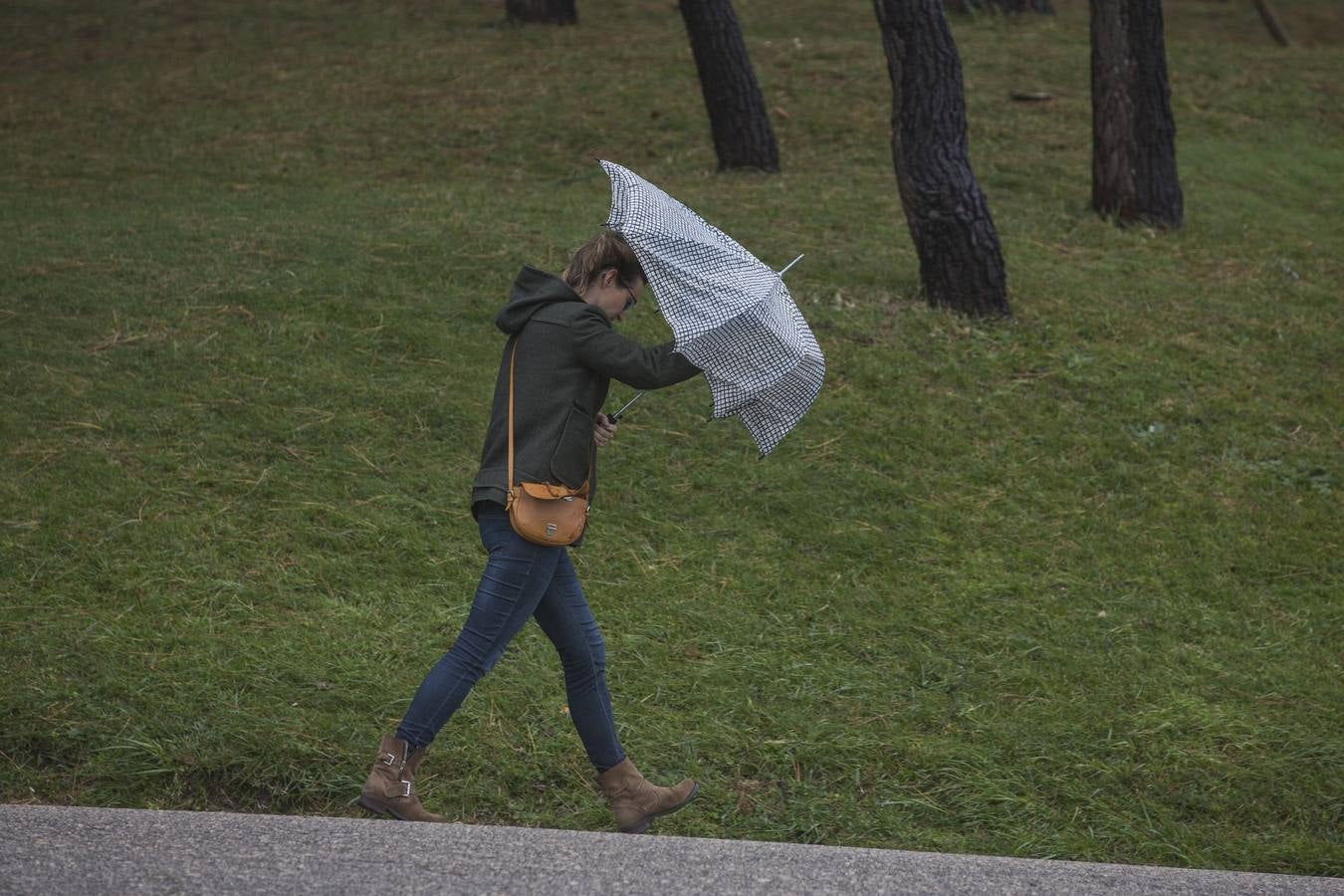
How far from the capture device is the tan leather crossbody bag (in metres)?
3.58

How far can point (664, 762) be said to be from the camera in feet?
14.8

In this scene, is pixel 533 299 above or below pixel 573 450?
above

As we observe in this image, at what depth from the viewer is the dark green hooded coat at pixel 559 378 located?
359cm

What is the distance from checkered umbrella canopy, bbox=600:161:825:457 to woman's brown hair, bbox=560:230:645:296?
0.28 ft

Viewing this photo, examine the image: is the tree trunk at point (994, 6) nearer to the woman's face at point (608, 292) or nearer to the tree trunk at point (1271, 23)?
the tree trunk at point (1271, 23)

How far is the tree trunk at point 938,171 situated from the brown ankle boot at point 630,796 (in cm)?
502

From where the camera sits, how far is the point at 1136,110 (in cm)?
Result: 1041

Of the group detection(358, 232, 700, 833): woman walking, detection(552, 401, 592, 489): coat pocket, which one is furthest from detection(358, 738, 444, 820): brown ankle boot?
detection(552, 401, 592, 489): coat pocket

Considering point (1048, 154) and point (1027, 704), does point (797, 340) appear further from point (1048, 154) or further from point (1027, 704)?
point (1048, 154)

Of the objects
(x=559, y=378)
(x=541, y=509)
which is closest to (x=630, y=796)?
(x=541, y=509)

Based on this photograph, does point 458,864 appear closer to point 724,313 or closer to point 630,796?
point 630,796

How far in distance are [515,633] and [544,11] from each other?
49.4 ft

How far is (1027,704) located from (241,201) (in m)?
7.50

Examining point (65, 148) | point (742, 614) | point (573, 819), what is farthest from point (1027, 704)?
point (65, 148)
